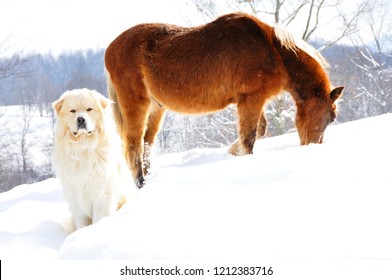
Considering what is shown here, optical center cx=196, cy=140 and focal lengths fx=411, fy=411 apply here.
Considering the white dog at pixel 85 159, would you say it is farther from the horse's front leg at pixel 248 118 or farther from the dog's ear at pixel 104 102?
the horse's front leg at pixel 248 118

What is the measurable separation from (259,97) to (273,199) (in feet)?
9.97

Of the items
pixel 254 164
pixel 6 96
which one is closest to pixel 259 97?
pixel 254 164

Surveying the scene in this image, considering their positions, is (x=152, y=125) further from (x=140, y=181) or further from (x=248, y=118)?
(x=248, y=118)

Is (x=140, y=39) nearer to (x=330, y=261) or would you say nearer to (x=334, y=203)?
(x=334, y=203)

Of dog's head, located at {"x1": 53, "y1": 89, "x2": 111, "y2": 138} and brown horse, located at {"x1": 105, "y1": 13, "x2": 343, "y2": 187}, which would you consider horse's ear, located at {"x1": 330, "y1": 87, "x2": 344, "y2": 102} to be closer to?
brown horse, located at {"x1": 105, "y1": 13, "x2": 343, "y2": 187}

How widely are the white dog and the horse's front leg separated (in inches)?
82.2

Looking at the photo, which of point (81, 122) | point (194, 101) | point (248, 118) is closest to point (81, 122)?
point (81, 122)

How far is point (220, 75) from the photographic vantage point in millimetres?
5750

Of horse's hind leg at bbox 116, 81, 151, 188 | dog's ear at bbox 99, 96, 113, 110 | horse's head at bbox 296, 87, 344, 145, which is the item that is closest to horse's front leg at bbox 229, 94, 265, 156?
horse's head at bbox 296, 87, 344, 145

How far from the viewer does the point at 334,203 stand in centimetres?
256

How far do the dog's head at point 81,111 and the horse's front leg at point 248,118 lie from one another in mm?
2107

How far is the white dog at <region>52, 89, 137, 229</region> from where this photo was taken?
4227mm

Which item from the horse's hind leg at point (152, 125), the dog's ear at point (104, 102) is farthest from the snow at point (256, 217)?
the horse's hind leg at point (152, 125)

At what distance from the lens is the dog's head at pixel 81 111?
4.12 m
